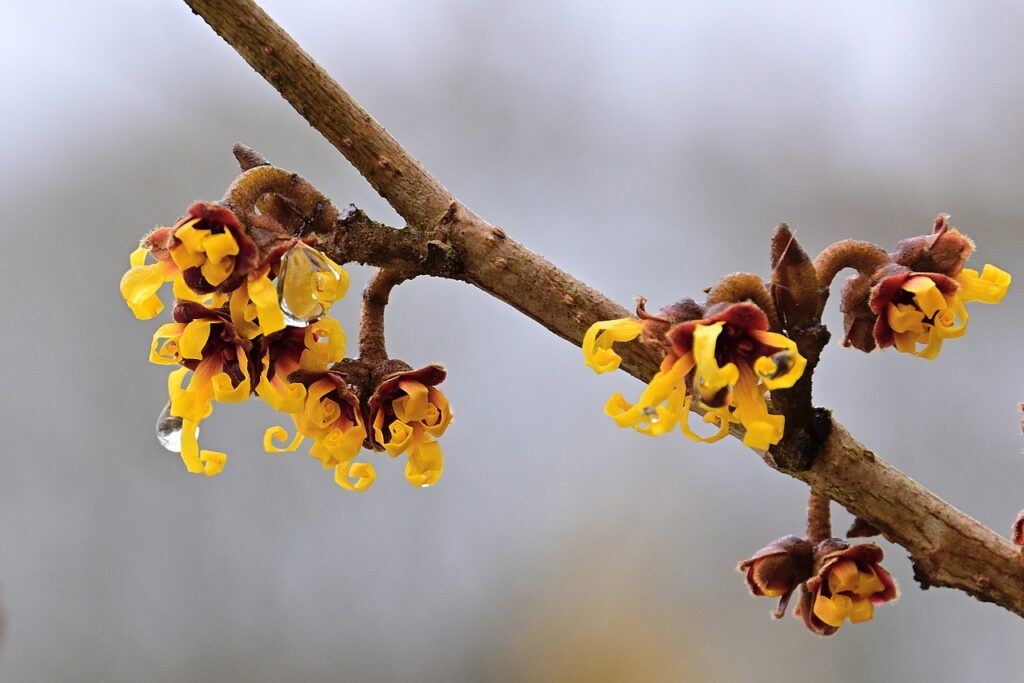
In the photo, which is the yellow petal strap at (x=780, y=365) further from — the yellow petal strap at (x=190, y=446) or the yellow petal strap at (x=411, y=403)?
the yellow petal strap at (x=190, y=446)

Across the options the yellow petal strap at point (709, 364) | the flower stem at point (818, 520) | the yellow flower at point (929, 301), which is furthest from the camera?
the flower stem at point (818, 520)

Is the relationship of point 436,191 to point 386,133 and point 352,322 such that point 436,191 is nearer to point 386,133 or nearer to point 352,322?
point 386,133

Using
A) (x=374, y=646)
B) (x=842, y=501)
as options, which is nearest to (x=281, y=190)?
(x=842, y=501)

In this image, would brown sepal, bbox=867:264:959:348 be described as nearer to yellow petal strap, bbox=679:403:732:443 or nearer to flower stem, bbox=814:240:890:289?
flower stem, bbox=814:240:890:289

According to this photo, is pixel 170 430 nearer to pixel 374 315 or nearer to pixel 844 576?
pixel 374 315

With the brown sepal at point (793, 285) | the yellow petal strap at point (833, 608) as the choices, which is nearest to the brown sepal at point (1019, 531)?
the yellow petal strap at point (833, 608)
